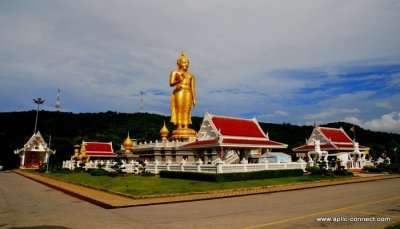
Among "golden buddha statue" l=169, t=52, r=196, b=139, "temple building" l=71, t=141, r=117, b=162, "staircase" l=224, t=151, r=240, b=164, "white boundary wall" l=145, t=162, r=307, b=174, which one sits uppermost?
"golden buddha statue" l=169, t=52, r=196, b=139

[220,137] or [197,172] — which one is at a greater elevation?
[220,137]

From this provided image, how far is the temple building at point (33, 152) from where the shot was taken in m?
70.6

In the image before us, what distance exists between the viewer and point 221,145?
32.6 metres

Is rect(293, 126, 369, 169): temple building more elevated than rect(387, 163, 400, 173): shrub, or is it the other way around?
rect(293, 126, 369, 169): temple building

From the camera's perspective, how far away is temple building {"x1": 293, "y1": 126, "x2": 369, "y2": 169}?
42328mm

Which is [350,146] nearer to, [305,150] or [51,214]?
[305,150]

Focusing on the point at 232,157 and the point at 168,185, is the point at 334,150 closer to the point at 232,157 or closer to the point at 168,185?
the point at 232,157

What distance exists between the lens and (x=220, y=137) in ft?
108

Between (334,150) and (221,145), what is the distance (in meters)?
22.2

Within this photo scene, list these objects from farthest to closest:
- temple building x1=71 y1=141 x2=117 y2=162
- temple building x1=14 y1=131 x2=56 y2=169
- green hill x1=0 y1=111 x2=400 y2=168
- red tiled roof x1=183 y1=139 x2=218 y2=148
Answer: green hill x1=0 y1=111 x2=400 y2=168
temple building x1=14 y1=131 x2=56 y2=169
temple building x1=71 y1=141 x2=117 y2=162
red tiled roof x1=183 y1=139 x2=218 y2=148

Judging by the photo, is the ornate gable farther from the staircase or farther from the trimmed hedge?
the trimmed hedge

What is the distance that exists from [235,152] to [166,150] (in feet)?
32.6

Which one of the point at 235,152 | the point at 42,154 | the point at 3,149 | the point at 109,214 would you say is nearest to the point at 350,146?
the point at 235,152

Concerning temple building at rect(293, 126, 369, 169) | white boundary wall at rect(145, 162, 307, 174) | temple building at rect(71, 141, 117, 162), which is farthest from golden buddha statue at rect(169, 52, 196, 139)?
temple building at rect(71, 141, 117, 162)
